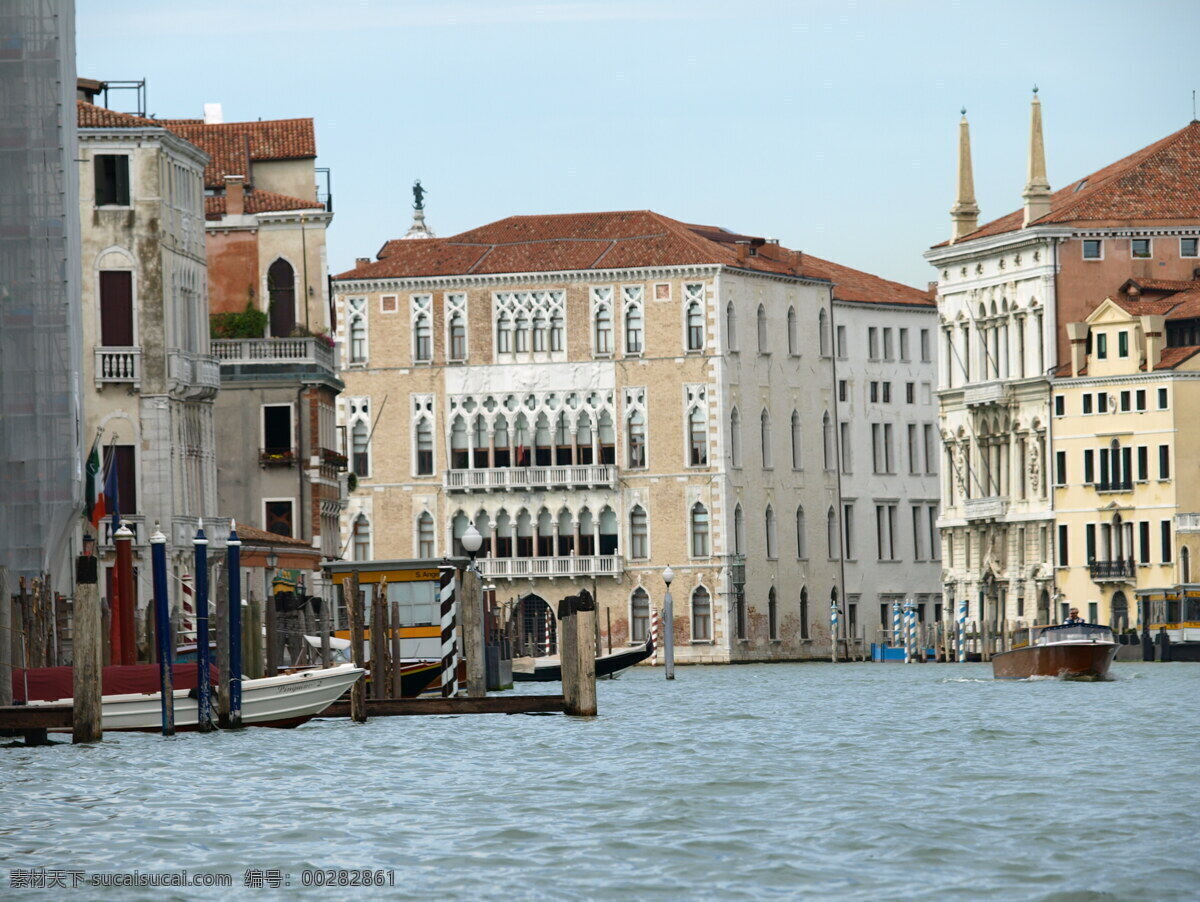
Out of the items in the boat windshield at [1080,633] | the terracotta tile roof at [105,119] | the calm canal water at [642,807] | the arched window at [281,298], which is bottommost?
the boat windshield at [1080,633]

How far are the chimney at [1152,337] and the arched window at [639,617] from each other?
1575 centimetres

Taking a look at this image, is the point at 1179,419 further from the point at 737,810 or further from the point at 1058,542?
the point at 737,810

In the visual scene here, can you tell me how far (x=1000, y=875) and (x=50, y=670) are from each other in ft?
48.2

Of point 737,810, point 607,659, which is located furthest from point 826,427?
point 737,810

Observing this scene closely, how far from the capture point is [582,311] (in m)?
87.4

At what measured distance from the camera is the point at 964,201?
299ft

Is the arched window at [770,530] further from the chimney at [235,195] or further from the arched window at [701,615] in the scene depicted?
the chimney at [235,195]

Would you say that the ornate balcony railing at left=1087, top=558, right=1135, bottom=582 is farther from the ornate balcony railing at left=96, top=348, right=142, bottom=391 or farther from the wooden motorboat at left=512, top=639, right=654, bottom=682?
the ornate balcony railing at left=96, top=348, right=142, bottom=391

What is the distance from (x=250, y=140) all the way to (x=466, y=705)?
122ft

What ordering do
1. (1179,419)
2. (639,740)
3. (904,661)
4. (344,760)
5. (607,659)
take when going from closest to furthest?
(344,760), (639,740), (607,659), (1179,419), (904,661)

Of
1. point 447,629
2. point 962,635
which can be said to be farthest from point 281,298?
point 447,629

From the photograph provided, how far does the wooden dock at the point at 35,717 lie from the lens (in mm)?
29562

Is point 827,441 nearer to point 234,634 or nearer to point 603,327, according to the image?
point 603,327

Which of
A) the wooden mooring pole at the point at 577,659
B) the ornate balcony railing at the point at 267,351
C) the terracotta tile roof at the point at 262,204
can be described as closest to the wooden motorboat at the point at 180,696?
the wooden mooring pole at the point at 577,659
